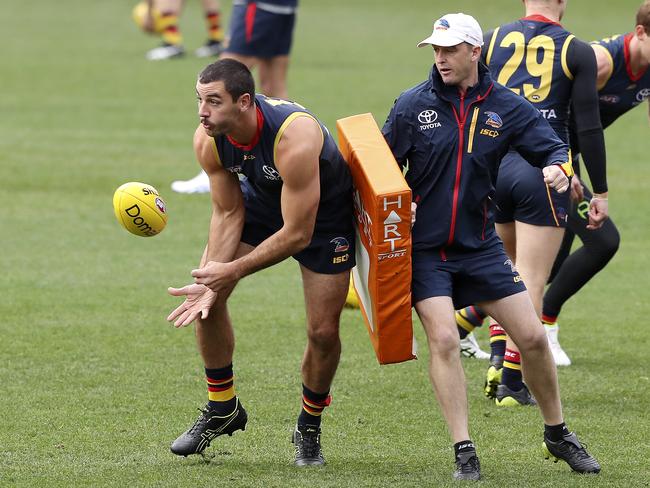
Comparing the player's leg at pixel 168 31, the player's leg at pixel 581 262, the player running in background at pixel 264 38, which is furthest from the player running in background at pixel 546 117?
the player's leg at pixel 168 31

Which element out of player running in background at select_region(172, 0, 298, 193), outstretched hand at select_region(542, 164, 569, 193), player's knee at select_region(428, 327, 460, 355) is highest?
outstretched hand at select_region(542, 164, 569, 193)

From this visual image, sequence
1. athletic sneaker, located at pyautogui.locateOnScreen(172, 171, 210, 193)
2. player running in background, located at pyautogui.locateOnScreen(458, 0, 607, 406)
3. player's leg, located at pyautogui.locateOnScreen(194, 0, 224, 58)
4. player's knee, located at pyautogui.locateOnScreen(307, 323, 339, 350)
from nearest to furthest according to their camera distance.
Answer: player's knee, located at pyautogui.locateOnScreen(307, 323, 339, 350) < player running in background, located at pyautogui.locateOnScreen(458, 0, 607, 406) < athletic sneaker, located at pyautogui.locateOnScreen(172, 171, 210, 193) < player's leg, located at pyautogui.locateOnScreen(194, 0, 224, 58)

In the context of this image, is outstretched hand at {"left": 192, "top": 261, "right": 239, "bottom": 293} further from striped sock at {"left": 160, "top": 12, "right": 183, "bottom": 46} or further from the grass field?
striped sock at {"left": 160, "top": 12, "right": 183, "bottom": 46}

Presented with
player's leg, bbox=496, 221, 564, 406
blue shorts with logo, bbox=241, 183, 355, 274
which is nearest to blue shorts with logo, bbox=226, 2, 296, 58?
player's leg, bbox=496, 221, 564, 406

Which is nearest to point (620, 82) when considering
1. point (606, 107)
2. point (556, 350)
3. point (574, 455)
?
point (606, 107)

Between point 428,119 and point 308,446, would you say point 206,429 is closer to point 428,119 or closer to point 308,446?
point 308,446

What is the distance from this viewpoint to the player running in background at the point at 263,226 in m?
5.93

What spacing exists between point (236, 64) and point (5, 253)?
5.73 meters

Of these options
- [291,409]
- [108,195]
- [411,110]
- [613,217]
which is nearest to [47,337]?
[291,409]

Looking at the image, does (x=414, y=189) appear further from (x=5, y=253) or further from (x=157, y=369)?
(x=5, y=253)

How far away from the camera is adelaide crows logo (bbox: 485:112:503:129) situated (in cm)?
622

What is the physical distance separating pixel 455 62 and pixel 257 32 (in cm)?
807

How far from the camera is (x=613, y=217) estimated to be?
42.0 feet

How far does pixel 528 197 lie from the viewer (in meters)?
7.54
